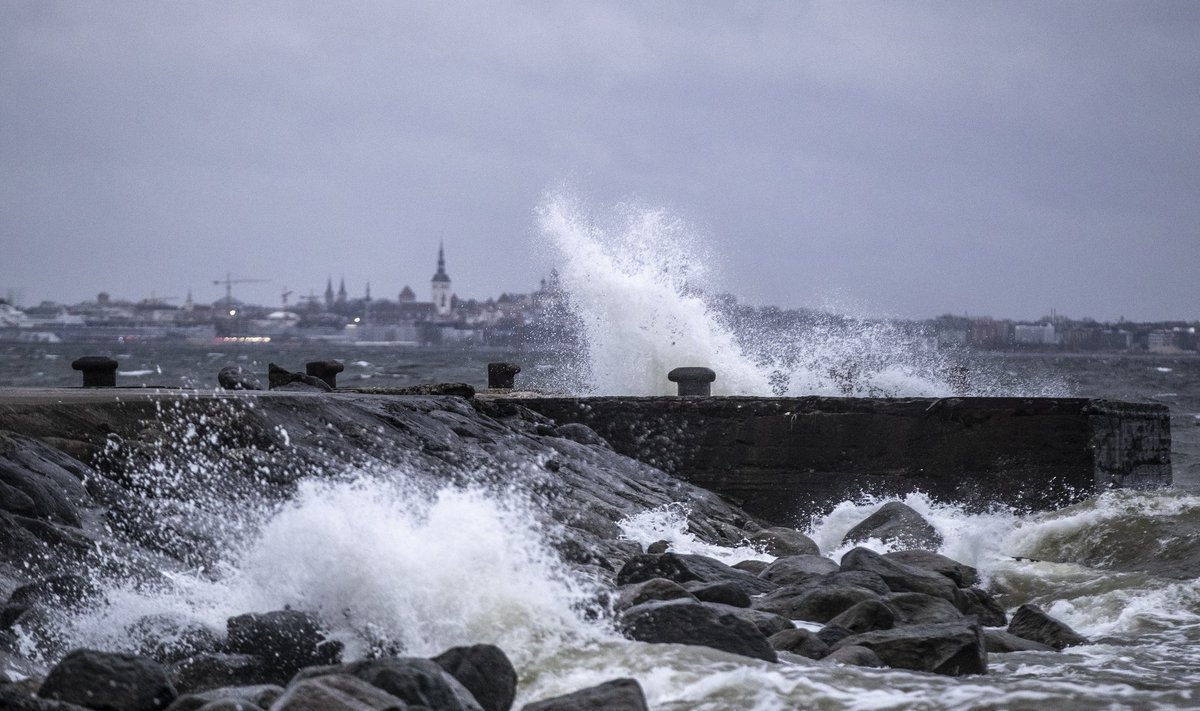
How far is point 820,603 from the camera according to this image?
18.7ft

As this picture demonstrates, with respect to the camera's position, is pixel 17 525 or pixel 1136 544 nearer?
pixel 17 525

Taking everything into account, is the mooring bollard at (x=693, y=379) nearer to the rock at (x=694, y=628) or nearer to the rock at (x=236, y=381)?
the rock at (x=236, y=381)

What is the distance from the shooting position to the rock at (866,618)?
17.6 ft

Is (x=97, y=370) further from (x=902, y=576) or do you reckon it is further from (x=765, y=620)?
(x=765, y=620)

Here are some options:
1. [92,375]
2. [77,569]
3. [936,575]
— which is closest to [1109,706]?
[936,575]

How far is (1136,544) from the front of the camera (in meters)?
8.05

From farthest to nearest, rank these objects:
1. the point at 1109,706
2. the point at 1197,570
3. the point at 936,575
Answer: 1. the point at 1197,570
2. the point at 936,575
3. the point at 1109,706

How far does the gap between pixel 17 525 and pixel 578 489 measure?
3.57 m

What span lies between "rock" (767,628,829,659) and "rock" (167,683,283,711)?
74.7 inches

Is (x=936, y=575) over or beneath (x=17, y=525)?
beneath

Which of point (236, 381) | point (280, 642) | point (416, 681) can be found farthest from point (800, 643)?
point (236, 381)

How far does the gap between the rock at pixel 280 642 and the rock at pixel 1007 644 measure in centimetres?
252

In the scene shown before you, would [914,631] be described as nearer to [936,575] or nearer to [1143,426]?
[936,575]

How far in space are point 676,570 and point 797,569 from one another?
0.87 metres
